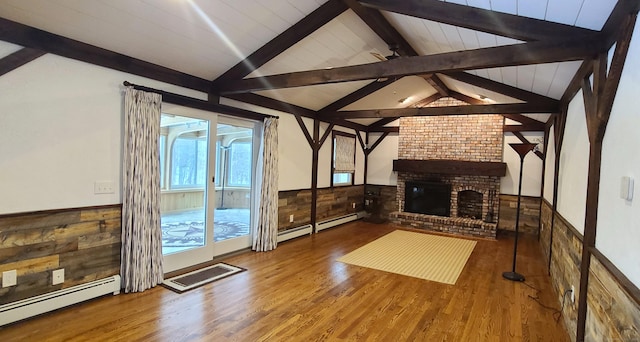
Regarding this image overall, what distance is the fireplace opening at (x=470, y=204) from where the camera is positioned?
7387 millimetres

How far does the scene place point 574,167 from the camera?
132 inches

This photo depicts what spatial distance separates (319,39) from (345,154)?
155 inches

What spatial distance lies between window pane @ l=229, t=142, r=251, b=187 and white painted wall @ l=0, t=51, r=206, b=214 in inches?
78.6

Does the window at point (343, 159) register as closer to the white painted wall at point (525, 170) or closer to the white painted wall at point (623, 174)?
the white painted wall at point (525, 170)

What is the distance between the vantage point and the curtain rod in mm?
3548

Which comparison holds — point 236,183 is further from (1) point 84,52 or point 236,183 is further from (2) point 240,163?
(1) point 84,52

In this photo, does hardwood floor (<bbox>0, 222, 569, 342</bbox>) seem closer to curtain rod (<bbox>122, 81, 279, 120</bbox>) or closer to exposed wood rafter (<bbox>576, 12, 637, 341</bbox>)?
exposed wood rafter (<bbox>576, 12, 637, 341</bbox>)

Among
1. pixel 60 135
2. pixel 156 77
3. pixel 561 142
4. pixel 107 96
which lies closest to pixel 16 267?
pixel 60 135

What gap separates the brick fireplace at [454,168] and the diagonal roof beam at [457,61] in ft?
15.2

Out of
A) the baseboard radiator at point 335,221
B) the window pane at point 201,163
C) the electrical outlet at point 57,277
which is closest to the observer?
the electrical outlet at point 57,277

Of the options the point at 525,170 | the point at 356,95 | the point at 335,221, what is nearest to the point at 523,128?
the point at 525,170

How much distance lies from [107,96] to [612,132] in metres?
4.15

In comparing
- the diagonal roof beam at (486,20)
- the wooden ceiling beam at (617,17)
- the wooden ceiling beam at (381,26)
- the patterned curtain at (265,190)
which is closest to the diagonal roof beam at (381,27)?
the wooden ceiling beam at (381,26)

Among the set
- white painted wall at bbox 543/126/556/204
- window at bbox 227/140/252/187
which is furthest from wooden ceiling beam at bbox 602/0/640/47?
window at bbox 227/140/252/187
